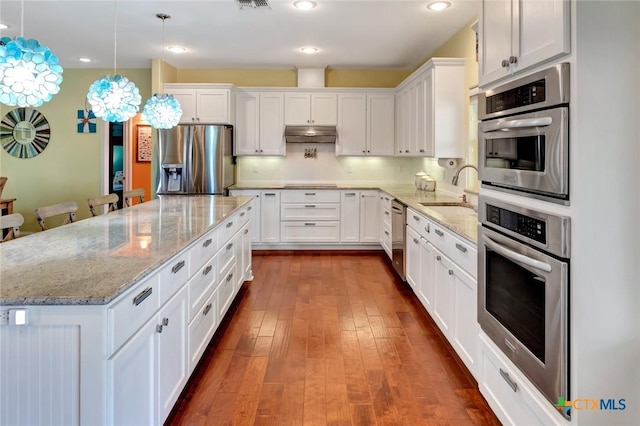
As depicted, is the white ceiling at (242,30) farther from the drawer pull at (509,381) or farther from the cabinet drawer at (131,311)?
the drawer pull at (509,381)

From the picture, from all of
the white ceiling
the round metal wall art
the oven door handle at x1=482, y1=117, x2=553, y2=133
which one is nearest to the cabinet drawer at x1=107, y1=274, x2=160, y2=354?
the oven door handle at x1=482, y1=117, x2=553, y2=133

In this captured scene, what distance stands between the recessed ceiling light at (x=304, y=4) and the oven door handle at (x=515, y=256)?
2665 millimetres

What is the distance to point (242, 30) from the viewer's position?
14.6 feet

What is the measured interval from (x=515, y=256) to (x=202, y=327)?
1775mm

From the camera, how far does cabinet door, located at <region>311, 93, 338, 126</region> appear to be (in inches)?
242

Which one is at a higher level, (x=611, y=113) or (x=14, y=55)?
(x=14, y=55)

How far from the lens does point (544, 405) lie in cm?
150

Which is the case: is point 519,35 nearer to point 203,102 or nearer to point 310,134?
point 310,134

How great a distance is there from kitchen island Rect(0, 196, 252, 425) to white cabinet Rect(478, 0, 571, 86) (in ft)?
5.29

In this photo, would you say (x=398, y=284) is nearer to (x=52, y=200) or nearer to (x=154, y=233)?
(x=154, y=233)

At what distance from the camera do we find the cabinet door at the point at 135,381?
1.37 metres

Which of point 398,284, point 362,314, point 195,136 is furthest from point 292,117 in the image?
point 362,314

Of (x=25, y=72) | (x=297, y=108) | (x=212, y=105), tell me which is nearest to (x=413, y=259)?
(x=25, y=72)

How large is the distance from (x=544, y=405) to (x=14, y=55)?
8.86ft
